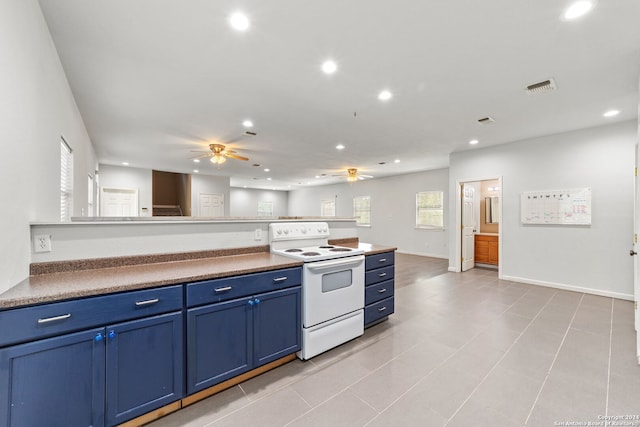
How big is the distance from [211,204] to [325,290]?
26.3 feet

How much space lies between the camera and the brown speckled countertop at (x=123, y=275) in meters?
1.28

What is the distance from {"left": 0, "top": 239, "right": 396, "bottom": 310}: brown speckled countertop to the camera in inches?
50.6

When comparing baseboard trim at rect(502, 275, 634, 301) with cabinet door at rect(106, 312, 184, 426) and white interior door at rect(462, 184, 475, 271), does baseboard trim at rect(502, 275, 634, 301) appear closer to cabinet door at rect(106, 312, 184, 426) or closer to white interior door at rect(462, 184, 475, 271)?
white interior door at rect(462, 184, 475, 271)

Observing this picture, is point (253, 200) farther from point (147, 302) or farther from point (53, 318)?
point (53, 318)

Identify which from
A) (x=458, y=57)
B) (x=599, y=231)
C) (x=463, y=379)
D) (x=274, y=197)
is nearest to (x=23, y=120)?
(x=458, y=57)

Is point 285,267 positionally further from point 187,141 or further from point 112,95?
point 187,141

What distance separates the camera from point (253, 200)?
1288 cm

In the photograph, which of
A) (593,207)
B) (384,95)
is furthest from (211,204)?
(593,207)

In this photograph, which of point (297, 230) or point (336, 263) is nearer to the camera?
point (336, 263)

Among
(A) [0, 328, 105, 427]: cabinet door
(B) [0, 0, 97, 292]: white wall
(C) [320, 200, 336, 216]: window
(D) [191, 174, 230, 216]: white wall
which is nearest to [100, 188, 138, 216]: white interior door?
(D) [191, 174, 230, 216]: white wall

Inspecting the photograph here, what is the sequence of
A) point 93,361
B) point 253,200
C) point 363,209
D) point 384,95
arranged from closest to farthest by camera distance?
1. point 93,361
2. point 384,95
3. point 363,209
4. point 253,200

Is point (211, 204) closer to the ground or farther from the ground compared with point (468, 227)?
farther from the ground

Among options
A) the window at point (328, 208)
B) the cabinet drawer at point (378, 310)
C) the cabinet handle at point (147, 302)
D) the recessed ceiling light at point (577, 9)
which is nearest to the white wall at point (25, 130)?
the cabinet handle at point (147, 302)

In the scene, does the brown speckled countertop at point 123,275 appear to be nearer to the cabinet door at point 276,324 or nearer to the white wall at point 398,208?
the cabinet door at point 276,324
